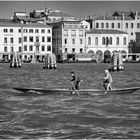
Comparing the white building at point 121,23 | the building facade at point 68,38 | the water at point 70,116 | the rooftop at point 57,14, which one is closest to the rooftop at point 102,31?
the building facade at point 68,38

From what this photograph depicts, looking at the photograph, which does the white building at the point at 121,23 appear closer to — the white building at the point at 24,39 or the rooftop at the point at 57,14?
the rooftop at the point at 57,14

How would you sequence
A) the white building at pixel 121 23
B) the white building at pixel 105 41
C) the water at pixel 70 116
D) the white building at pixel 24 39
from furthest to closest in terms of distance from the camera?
the white building at pixel 121 23, the white building at pixel 105 41, the white building at pixel 24 39, the water at pixel 70 116

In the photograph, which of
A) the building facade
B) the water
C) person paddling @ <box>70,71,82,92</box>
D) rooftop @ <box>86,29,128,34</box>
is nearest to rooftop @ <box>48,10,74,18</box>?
the building facade

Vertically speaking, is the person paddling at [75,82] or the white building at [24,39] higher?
the white building at [24,39]

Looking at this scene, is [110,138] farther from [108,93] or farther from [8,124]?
[108,93]

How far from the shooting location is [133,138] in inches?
589

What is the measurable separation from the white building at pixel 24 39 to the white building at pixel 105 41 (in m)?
7.94

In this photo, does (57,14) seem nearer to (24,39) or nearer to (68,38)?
(68,38)

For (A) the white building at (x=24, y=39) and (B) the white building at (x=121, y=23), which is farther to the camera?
(B) the white building at (x=121, y=23)

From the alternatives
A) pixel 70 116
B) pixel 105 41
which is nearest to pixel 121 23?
pixel 105 41

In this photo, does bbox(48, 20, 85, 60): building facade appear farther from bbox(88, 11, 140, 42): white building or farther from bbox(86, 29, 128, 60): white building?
bbox(88, 11, 140, 42): white building

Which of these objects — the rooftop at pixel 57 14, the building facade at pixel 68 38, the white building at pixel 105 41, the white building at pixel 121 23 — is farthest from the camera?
the rooftop at pixel 57 14

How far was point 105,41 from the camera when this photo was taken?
92.1m

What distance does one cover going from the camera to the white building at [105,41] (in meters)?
91.6
